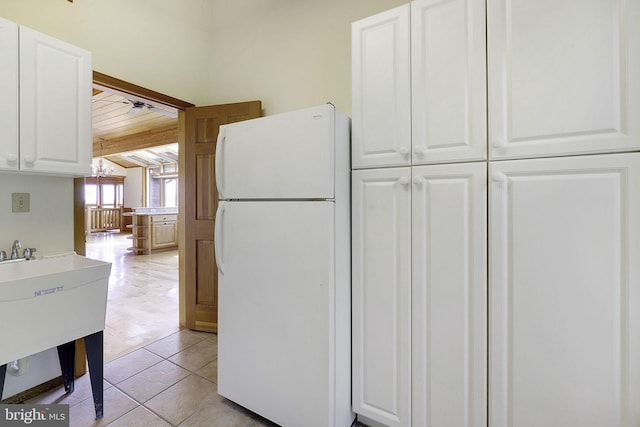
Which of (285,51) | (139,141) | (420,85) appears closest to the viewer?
(420,85)

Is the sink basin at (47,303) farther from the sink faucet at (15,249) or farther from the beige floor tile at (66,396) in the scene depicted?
the beige floor tile at (66,396)

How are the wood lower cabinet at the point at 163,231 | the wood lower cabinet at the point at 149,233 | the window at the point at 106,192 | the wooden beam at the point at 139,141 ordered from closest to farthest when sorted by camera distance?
the wooden beam at the point at 139,141 < the wood lower cabinet at the point at 149,233 < the wood lower cabinet at the point at 163,231 < the window at the point at 106,192

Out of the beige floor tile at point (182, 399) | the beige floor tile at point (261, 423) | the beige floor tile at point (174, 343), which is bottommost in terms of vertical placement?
the beige floor tile at point (261, 423)

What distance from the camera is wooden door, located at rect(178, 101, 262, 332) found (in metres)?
2.68

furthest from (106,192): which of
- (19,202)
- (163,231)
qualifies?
(19,202)

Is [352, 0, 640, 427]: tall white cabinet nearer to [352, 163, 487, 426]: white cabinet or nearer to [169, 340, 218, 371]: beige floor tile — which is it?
[352, 163, 487, 426]: white cabinet

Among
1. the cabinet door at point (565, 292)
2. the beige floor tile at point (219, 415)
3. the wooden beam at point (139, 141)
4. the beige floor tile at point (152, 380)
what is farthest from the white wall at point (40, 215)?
the wooden beam at point (139, 141)

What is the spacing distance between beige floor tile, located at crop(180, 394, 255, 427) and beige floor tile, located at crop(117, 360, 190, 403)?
0.38 metres

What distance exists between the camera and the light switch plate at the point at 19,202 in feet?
5.66

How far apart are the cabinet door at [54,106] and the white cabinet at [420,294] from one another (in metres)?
1.72

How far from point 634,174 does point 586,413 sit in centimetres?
90

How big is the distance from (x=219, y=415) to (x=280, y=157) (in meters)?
1.53

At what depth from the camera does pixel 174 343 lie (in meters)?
2.52

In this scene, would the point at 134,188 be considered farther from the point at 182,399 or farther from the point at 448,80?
the point at 448,80
